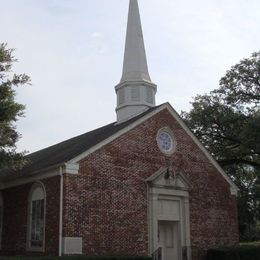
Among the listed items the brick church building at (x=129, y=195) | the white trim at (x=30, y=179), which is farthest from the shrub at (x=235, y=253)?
the white trim at (x=30, y=179)

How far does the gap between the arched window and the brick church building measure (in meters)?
0.04

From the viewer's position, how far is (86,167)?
19047 mm

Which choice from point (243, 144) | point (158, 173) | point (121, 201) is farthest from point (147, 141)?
point (243, 144)

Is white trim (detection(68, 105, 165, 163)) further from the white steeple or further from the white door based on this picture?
the white door

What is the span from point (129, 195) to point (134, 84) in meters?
7.28

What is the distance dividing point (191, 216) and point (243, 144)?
9.03 metres

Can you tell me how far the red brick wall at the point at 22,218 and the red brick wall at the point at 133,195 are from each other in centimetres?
88

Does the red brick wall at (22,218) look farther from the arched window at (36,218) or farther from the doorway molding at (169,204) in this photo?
the doorway molding at (169,204)

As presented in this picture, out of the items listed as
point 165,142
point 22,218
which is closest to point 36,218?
point 22,218

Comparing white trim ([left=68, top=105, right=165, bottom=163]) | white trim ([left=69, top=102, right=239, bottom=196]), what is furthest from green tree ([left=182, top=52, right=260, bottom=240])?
white trim ([left=68, top=105, right=165, bottom=163])

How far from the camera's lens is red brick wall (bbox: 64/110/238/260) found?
18531 mm

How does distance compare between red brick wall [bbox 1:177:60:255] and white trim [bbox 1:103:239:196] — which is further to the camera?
white trim [bbox 1:103:239:196]

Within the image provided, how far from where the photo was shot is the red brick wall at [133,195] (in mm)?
18531

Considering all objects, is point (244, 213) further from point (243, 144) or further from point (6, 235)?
point (6, 235)
